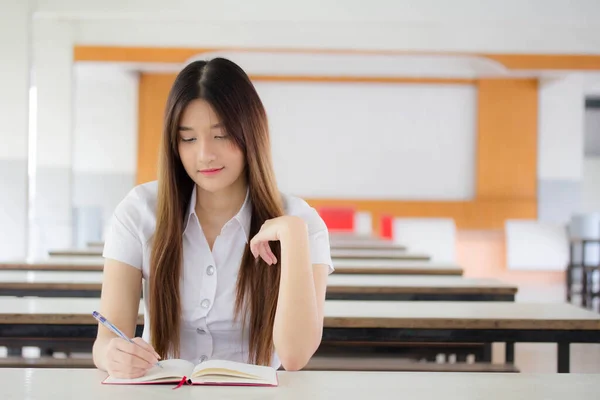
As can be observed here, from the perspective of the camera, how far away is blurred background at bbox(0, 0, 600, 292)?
23.1 ft

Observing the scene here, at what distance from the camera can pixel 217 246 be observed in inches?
66.9

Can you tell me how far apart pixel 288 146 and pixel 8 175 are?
5.95 metres

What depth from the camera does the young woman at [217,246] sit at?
5.05ft

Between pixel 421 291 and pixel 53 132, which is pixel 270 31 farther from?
pixel 421 291

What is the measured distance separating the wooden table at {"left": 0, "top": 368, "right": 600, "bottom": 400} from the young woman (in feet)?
0.95

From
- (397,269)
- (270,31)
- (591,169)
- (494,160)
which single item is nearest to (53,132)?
(270,31)

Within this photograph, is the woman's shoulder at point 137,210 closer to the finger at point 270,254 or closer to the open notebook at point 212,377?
the finger at point 270,254

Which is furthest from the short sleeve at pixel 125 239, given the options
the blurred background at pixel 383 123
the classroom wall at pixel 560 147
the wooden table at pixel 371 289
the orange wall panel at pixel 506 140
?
the classroom wall at pixel 560 147

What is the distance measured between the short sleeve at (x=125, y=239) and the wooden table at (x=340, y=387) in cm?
37

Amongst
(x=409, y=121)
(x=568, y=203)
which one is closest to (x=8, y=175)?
(x=409, y=121)

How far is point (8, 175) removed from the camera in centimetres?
553

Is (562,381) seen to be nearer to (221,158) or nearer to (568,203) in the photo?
(221,158)

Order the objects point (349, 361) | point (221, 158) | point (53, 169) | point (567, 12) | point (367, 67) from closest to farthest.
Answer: point (221, 158)
point (349, 361)
point (567, 12)
point (53, 169)
point (367, 67)

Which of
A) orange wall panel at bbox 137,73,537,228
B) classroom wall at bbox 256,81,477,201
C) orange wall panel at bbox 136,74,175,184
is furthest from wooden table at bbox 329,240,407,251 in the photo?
orange wall panel at bbox 136,74,175,184
